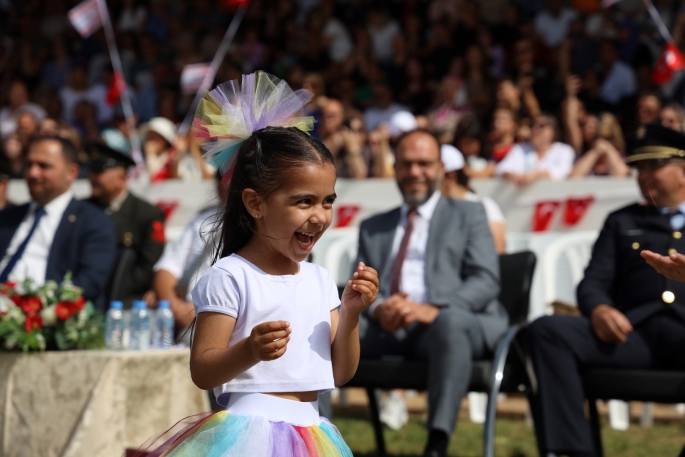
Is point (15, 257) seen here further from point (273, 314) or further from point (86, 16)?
point (86, 16)

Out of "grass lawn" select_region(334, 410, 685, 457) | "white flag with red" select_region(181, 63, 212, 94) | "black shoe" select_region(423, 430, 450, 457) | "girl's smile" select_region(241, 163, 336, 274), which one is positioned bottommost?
"grass lawn" select_region(334, 410, 685, 457)

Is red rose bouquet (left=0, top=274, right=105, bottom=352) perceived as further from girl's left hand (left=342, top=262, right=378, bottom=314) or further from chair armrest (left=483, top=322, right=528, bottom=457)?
girl's left hand (left=342, top=262, right=378, bottom=314)

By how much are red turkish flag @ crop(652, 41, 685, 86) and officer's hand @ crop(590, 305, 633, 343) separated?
185 inches

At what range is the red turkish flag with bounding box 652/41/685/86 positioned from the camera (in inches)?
348

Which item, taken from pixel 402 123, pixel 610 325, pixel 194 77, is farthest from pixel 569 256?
pixel 194 77

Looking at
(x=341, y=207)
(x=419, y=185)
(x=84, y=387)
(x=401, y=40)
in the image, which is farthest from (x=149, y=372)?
(x=401, y=40)

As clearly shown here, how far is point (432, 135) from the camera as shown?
581 cm

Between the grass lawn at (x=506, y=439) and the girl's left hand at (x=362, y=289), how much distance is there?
3.14 m

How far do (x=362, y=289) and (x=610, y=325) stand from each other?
7.56ft

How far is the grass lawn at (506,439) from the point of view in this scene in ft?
18.8

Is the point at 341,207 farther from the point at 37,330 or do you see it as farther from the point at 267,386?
the point at 267,386

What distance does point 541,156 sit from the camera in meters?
8.45

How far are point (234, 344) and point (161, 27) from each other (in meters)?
12.7

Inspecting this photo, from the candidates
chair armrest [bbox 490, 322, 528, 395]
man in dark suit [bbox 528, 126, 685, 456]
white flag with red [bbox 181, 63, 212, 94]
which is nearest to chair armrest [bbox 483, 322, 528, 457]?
chair armrest [bbox 490, 322, 528, 395]
